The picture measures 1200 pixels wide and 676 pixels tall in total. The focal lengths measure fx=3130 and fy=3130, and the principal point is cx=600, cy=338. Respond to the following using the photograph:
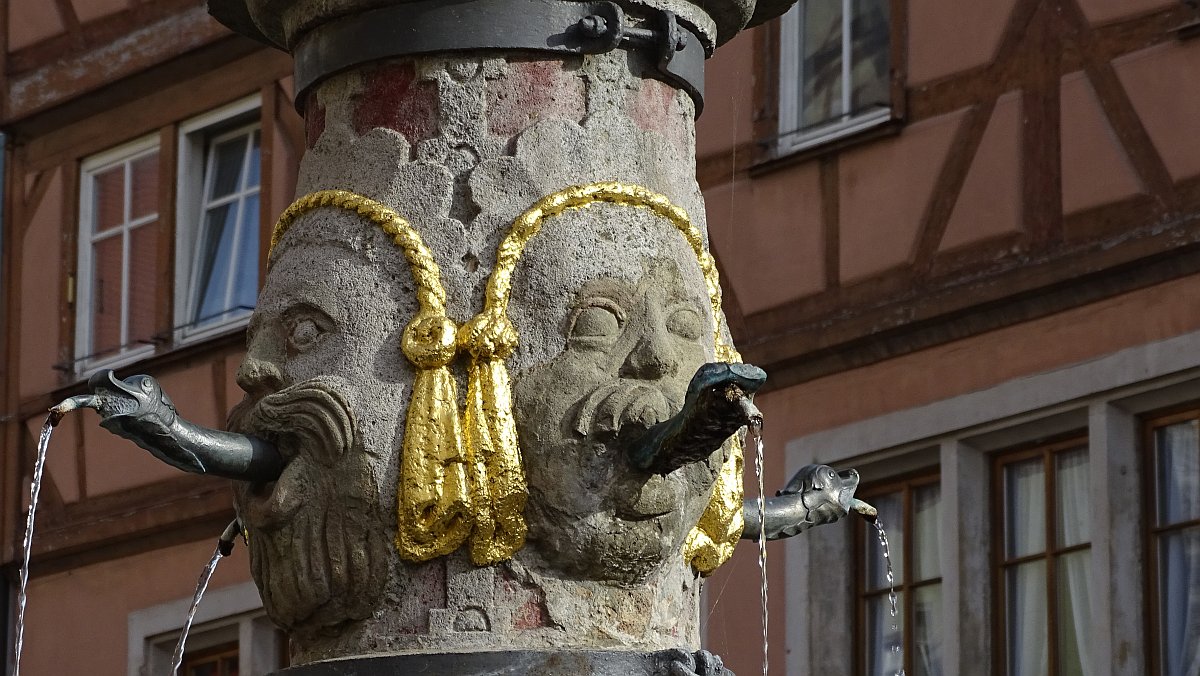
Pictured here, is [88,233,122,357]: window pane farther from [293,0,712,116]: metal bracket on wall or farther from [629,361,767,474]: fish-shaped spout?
[629,361,767,474]: fish-shaped spout

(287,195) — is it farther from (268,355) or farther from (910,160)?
(268,355)

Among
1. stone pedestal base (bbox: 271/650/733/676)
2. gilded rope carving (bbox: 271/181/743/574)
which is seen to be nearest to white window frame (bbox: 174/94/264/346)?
gilded rope carving (bbox: 271/181/743/574)

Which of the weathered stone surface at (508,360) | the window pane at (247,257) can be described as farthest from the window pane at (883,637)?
the weathered stone surface at (508,360)

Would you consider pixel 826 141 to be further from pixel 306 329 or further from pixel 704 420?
pixel 704 420

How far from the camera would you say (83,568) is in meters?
15.6

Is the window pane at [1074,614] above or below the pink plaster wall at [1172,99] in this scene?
below

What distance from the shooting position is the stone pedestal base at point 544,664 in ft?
14.5

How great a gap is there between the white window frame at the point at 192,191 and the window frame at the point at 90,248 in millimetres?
131

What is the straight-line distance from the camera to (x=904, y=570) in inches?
463

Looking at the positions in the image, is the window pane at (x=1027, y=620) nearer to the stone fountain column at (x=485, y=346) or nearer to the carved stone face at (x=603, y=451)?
the stone fountain column at (x=485, y=346)

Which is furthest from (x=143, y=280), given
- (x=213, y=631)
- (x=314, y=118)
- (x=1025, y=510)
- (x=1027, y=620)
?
(x=314, y=118)

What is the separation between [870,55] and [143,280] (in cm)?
500

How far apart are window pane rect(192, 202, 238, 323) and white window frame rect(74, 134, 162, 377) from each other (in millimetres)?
280

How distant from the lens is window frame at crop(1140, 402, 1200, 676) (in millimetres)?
10617
